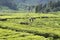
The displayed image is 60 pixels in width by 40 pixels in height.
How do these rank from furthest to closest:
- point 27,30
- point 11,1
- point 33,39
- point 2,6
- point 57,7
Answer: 1. point 11,1
2. point 2,6
3. point 57,7
4. point 27,30
5. point 33,39

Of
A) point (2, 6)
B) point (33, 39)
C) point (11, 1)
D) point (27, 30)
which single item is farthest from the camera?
point (11, 1)

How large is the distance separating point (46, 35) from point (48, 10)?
7755cm

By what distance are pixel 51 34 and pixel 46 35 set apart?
867 mm

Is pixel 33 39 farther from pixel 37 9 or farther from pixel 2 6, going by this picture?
pixel 2 6

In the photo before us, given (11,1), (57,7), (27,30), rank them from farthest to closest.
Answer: (11,1), (57,7), (27,30)

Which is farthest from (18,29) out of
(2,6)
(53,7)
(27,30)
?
(2,6)

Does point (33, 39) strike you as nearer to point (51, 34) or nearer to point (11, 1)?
point (51, 34)

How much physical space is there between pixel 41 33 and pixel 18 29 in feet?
18.4

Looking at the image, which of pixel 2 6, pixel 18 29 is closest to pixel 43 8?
pixel 2 6

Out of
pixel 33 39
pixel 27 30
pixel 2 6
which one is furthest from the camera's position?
pixel 2 6

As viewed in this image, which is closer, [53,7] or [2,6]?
[53,7]

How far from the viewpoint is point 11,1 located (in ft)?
576

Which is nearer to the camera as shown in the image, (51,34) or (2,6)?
(51,34)

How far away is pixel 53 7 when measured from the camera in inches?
4131
